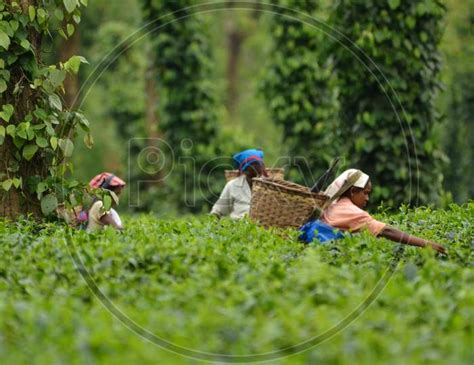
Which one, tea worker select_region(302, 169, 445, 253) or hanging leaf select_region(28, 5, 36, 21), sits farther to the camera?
hanging leaf select_region(28, 5, 36, 21)

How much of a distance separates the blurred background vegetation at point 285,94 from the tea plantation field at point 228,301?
2.94 metres

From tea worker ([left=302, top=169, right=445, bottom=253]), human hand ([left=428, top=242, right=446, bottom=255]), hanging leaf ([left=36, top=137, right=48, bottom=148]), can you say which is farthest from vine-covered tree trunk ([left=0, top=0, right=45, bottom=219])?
human hand ([left=428, top=242, right=446, bottom=255])

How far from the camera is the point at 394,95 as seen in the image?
36.8ft

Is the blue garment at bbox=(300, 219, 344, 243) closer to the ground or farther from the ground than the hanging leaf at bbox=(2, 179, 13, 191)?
closer to the ground

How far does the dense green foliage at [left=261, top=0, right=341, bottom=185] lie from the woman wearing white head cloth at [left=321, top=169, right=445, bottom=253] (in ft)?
28.4

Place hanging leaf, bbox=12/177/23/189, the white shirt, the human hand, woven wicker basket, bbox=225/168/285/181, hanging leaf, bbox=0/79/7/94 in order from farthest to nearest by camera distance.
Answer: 1. woven wicker basket, bbox=225/168/285/181
2. the white shirt
3. hanging leaf, bbox=12/177/23/189
4. hanging leaf, bbox=0/79/7/94
5. the human hand

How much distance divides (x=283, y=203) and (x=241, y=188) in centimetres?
201

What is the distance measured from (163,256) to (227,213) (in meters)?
4.11

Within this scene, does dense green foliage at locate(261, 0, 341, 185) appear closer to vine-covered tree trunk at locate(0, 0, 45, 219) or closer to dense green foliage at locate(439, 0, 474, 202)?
dense green foliage at locate(439, 0, 474, 202)

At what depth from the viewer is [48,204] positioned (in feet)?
24.8

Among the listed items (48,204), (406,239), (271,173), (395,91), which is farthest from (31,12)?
(395,91)

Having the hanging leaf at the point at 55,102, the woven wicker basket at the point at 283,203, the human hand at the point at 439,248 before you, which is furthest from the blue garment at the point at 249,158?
the human hand at the point at 439,248

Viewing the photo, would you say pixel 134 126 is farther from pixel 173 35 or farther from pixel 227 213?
pixel 227 213

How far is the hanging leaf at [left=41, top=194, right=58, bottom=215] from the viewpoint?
755cm
